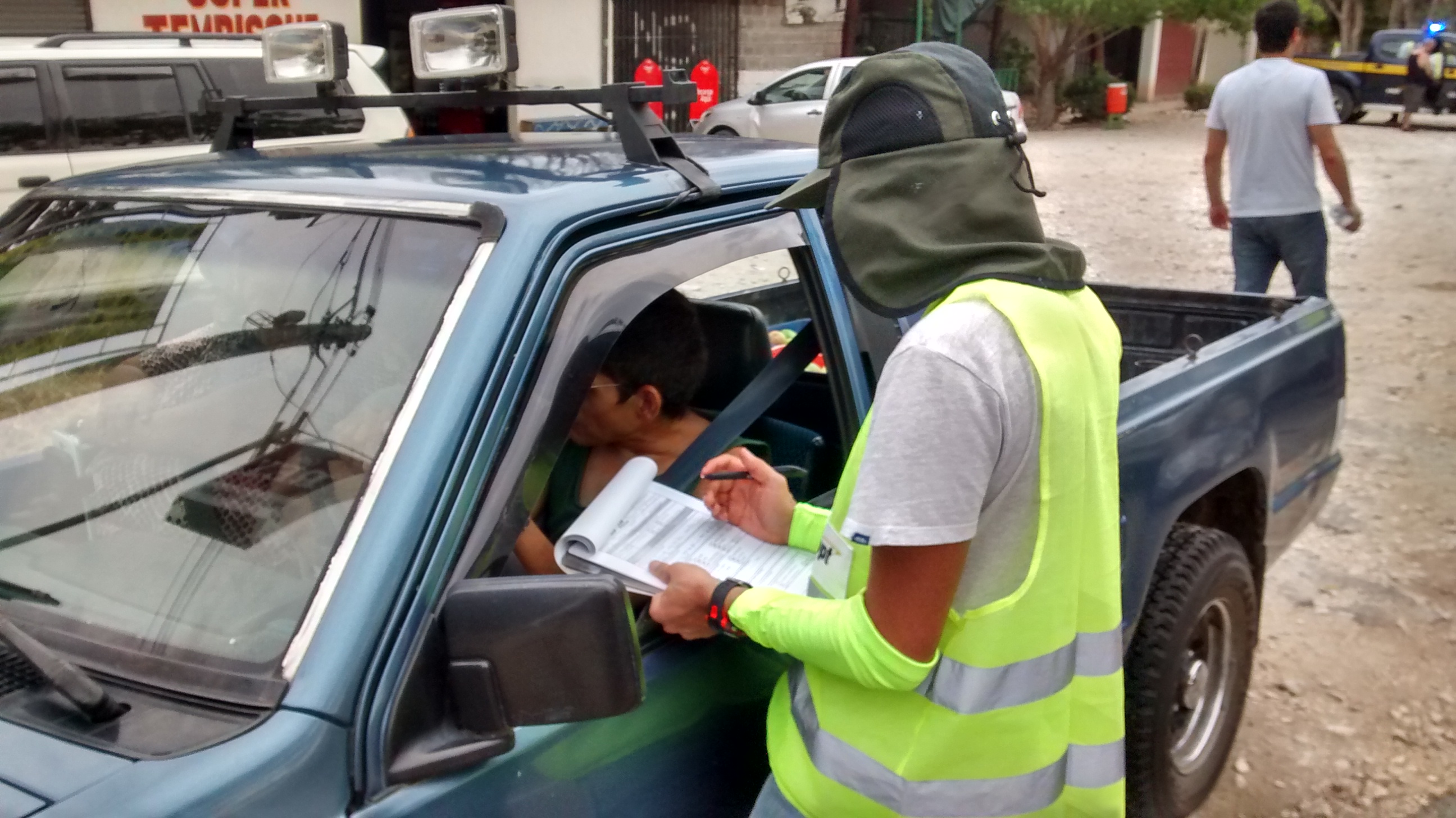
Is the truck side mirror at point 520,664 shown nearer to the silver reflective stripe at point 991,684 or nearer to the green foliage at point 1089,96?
the silver reflective stripe at point 991,684

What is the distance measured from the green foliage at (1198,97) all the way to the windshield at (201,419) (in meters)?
30.0

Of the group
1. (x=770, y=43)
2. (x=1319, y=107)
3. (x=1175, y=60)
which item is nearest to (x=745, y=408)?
(x=1319, y=107)

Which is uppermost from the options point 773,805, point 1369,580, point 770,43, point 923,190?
point 770,43

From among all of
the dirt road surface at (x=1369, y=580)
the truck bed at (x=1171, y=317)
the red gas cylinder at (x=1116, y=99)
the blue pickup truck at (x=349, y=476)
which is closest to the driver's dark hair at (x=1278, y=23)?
the dirt road surface at (x=1369, y=580)

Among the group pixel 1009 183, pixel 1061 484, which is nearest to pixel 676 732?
pixel 1061 484

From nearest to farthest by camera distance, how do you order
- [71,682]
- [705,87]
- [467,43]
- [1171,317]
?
[71,682] < [467,43] < [1171,317] < [705,87]

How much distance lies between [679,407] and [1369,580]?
341 centimetres

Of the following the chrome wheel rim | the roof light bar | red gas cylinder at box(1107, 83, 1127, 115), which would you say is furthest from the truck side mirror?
red gas cylinder at box(1107, 83, 1127, 115)

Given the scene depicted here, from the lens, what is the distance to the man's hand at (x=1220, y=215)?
6.38m

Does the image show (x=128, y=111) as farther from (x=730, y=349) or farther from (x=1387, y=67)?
(x=1387, y=67)

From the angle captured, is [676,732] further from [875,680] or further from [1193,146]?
[1193,146]

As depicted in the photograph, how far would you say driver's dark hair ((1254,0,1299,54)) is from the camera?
5.82 meters

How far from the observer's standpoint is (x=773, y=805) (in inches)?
69.7

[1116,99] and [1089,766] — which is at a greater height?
[1089,766]
